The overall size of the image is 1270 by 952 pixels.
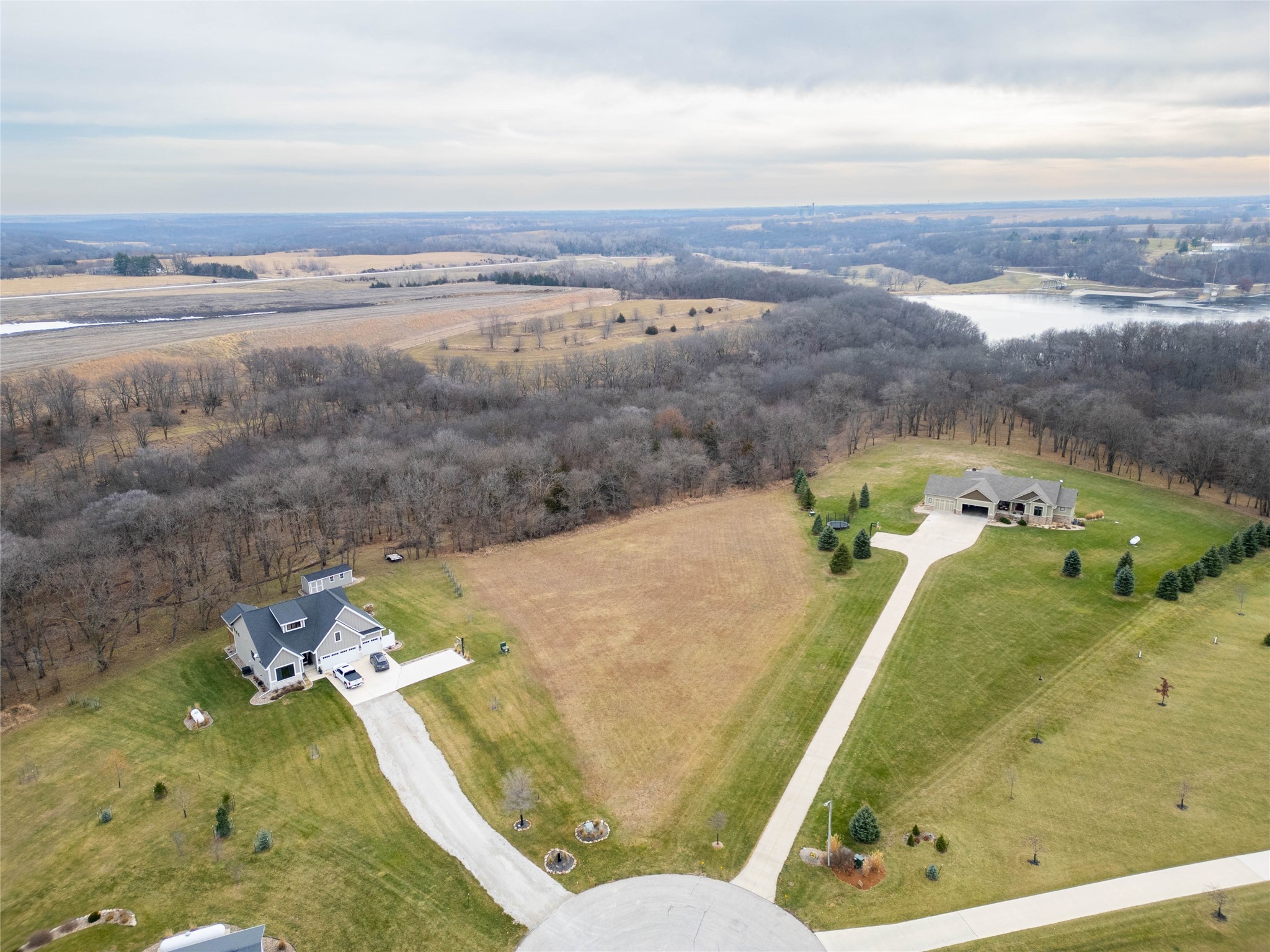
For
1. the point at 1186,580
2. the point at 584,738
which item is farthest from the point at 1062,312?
the point at 584,738

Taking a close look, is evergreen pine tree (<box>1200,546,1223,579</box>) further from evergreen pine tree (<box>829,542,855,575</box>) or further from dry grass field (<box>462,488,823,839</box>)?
dry grass field (<box>462,488,823,839</box>)

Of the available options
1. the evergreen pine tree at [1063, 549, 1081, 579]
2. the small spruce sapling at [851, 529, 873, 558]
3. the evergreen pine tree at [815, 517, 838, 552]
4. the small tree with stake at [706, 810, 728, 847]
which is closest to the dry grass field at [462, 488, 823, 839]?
the evergreen pine tree at [815, 517, 838, 552]

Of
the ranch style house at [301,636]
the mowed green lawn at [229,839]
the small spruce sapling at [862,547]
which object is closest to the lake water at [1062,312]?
the small spruce sapling at [862,547]

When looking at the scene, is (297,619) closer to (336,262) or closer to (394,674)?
(394,674)

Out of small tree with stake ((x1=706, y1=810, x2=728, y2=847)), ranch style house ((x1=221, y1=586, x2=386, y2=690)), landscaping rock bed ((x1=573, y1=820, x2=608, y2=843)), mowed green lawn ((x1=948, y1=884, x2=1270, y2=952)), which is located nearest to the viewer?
mowed green lawn ((x1=948, y1=884, x2=1270, y2=952))

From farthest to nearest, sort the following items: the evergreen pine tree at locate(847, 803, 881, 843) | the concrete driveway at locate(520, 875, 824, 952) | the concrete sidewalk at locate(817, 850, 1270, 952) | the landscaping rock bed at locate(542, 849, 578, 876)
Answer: the evergreen pine tree at locate(847, 803, 881, 843) → the landscaping rock bed at locate(542, 849, 578, 876) → the concrete sidewalk at locate(817, 850, 1270, 952) → the concrete driveway at locate(520, 875, 824, 952)

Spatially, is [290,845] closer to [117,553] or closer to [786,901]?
[786,901]
